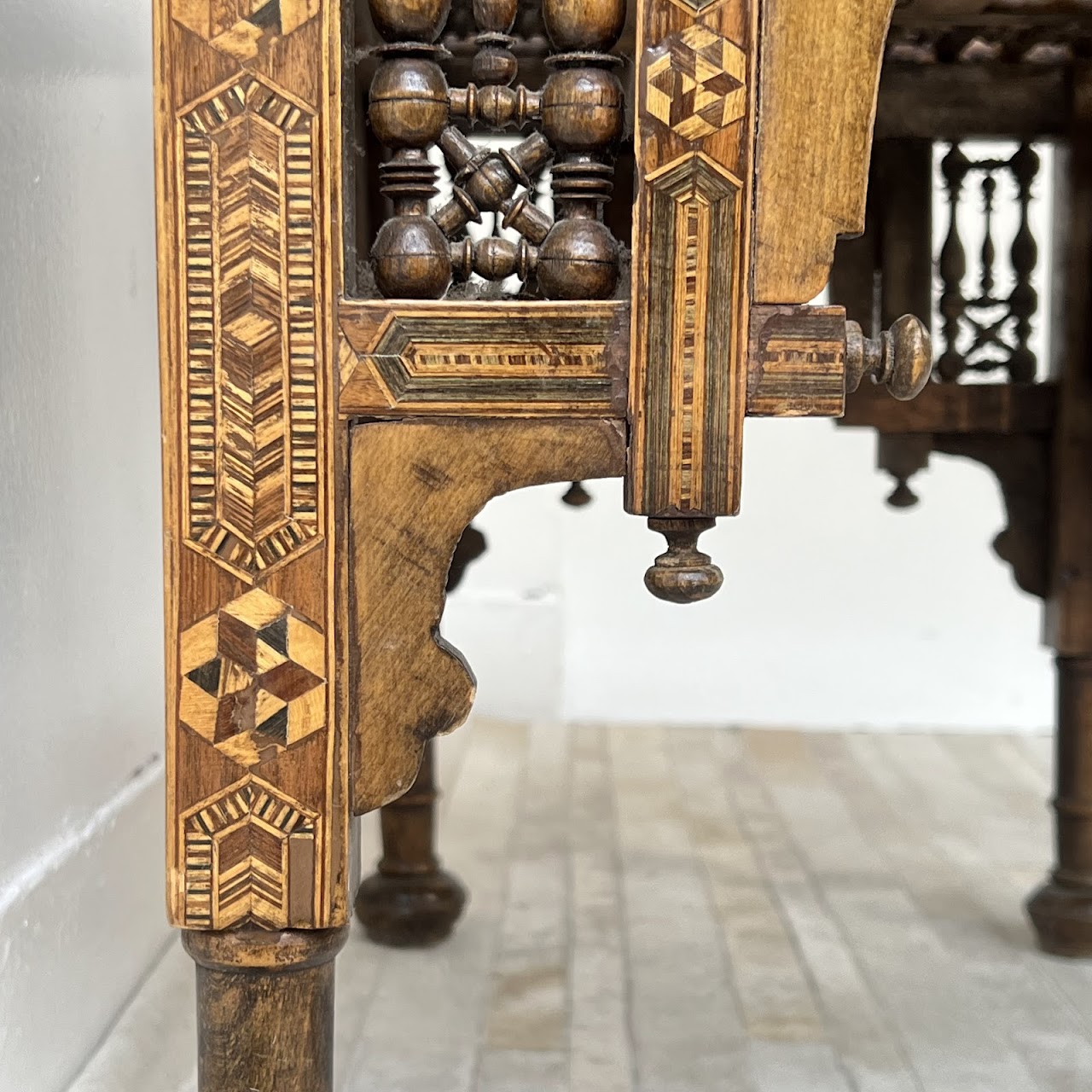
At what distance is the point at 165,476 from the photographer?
2.36ft

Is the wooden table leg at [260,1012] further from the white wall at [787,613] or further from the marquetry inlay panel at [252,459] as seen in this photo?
the white wall at [787,613]

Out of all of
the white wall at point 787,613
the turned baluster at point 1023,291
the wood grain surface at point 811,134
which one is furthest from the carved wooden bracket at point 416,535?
the white wall at point 787,613

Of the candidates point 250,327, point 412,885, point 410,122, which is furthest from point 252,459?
point 412,885

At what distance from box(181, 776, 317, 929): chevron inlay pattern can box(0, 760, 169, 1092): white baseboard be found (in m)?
0.38

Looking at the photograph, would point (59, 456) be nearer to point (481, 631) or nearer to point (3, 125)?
point (3, 125)

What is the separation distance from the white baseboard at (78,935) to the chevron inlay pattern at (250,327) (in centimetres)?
49

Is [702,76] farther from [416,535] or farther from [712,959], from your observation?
[712,959]

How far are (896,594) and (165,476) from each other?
7.55 ft

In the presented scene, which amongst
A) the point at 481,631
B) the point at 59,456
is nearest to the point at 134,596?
the point at 59,456

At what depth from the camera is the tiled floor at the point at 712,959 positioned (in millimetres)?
1206

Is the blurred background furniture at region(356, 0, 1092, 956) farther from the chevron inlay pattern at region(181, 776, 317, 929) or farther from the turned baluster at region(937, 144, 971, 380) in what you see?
the chevron inlay pattern at region(181, 776, 317, 929)

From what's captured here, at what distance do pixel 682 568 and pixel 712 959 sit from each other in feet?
2.72

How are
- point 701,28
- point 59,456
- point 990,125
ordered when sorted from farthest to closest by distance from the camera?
point 990,125 → point 59,456 → point 701,28

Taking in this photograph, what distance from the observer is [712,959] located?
1.46 m
